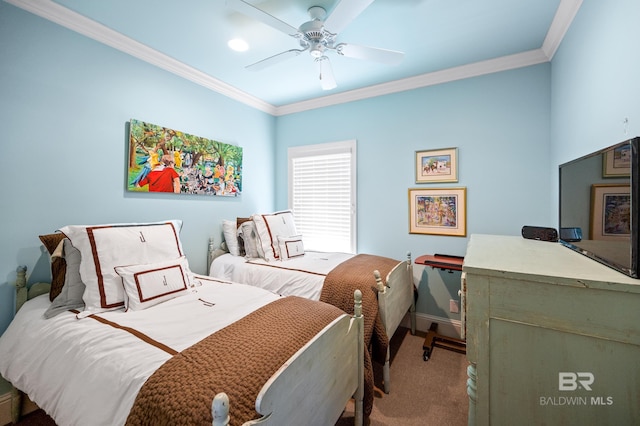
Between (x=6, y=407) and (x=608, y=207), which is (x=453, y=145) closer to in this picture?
(x=608, y=207)

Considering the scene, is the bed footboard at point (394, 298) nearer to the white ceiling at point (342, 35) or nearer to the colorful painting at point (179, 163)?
the white ceiling at point (342, 35)

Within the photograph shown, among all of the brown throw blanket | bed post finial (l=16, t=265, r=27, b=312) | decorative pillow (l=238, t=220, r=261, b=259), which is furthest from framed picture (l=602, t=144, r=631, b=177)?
bed post finial (l=16, t=265, r=27, b=312)

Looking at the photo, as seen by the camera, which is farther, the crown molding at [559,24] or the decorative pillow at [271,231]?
the decorative pillow at [271,231]

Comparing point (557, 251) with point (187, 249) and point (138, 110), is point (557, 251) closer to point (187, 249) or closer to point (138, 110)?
point (187, 249)

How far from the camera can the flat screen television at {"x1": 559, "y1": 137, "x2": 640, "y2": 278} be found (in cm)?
88

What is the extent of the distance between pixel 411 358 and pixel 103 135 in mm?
3189

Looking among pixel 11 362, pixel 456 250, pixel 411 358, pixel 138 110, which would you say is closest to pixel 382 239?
pixel 456 250

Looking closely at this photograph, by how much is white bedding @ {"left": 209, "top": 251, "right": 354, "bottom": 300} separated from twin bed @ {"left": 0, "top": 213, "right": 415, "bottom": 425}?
145 millimetres

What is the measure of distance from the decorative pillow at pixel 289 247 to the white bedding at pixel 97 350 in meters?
1.04

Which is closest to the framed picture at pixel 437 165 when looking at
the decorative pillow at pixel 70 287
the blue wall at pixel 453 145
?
the blue wall at pixel 453 145

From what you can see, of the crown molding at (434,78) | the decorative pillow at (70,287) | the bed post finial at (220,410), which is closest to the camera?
the bed post finial at (220,410)

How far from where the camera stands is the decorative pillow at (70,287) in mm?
1578

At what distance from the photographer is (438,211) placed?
2.87 m

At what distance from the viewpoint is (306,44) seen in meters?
2.00
